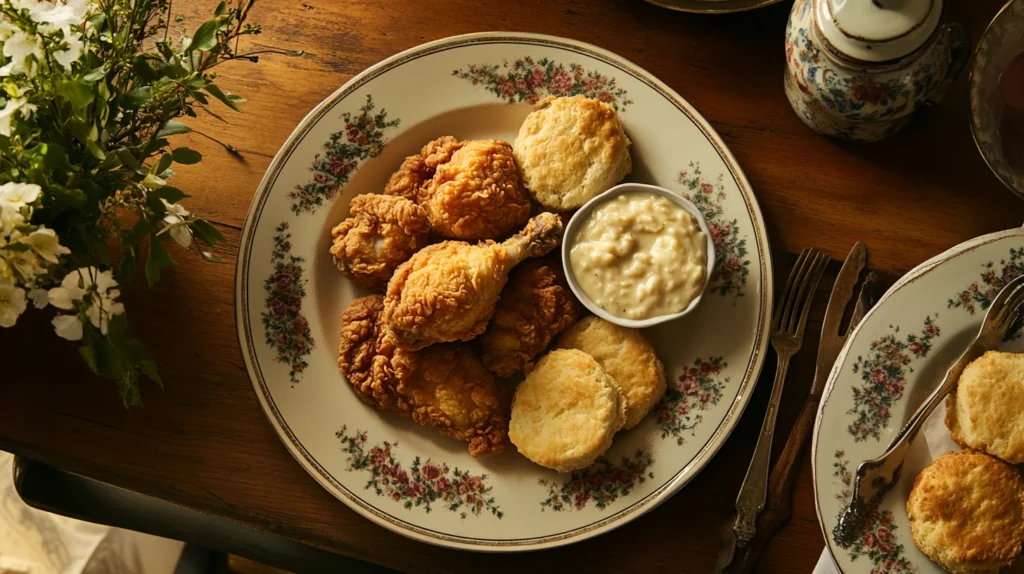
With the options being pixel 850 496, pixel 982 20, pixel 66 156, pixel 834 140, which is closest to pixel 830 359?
pixel 850 496

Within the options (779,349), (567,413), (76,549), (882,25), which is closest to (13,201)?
(567,413)

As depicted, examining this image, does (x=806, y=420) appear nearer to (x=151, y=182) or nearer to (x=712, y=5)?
(x=712, y=5)

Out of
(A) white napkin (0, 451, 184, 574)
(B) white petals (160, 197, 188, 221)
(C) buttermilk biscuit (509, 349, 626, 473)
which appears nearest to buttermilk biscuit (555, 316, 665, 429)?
(C) buttermilk biscuit (509, 349, 626, 473)

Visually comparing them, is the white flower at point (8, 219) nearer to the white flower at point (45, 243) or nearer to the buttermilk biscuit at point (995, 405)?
the white flower at point (45, 243)

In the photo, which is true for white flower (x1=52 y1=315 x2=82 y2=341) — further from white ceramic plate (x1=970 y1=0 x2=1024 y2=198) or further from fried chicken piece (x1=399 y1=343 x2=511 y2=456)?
white ceramic plate (x1=970 y1=0 x2=1024 y2=198)

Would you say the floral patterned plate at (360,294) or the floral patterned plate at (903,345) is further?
the floral patterned plate at (360,294)

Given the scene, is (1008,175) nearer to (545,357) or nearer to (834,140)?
(834,140)

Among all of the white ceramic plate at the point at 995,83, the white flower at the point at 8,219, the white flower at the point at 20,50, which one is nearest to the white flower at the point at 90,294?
the white flower at the point at 8,219

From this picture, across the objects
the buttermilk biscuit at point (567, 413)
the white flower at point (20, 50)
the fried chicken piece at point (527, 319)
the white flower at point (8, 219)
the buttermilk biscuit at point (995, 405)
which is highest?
the white flower at point (20, 50)
